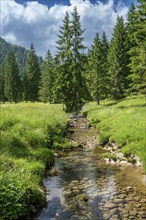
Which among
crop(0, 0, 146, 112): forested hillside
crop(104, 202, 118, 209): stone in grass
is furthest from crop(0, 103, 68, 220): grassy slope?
crop(0, 0, 146, 112): forested hillside

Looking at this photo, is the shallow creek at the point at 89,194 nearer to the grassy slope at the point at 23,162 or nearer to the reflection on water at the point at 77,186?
the reflection on water at the point at 77,186

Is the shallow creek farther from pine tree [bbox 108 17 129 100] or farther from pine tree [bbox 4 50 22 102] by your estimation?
pine tree [bbox 4 50 22 102]

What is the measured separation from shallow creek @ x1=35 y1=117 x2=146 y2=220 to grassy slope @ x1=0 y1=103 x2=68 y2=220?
2.33 feet

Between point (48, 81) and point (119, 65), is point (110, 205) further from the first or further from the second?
point (48, 81)

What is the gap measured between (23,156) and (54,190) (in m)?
3.10

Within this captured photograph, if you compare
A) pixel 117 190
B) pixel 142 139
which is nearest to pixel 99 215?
pixel 117 190

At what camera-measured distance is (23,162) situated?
13070mm

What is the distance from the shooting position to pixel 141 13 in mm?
33781

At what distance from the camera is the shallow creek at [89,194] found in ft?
32.5

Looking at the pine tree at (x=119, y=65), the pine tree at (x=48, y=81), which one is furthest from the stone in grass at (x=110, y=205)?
the pine tree at (x=48, y=81)

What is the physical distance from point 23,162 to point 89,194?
11.3ft

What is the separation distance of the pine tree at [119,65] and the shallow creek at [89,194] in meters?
39.1

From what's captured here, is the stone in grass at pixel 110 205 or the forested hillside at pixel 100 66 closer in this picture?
→ the stone in grass at pixel 110 205

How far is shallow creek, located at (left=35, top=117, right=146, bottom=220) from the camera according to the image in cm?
991
